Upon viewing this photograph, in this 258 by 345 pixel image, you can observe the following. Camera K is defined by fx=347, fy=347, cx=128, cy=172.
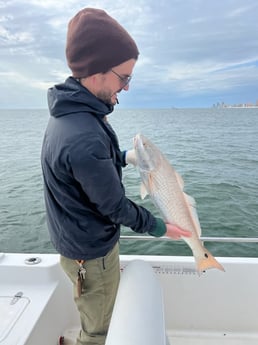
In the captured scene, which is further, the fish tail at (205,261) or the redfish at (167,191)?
the fish tail at (205,261)

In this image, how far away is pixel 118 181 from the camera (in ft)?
4.80

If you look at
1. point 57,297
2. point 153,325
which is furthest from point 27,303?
point 153,325

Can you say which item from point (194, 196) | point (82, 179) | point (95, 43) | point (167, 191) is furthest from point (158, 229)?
point (194, 196)

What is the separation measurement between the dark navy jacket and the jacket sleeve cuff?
16 millimetres

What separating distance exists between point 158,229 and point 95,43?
88 cm

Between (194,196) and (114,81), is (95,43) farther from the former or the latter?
(194,196)

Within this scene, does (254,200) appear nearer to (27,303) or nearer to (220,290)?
(220,290)

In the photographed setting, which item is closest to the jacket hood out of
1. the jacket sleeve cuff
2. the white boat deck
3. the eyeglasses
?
the eyeglasses

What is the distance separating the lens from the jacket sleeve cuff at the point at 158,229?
5.39 ft

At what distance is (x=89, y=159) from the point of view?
4.31 ft

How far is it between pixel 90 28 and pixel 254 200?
741 cm

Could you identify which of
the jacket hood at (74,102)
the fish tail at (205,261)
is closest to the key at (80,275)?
the fish tail at (205,261)

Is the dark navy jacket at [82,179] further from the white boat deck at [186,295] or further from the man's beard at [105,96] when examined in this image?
the white boat deck at [186,295]

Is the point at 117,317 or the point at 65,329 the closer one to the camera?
the point at 117,317
